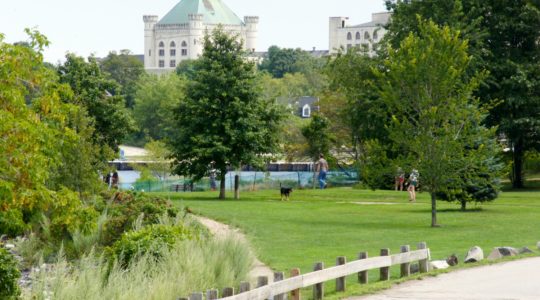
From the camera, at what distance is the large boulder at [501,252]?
24.9m

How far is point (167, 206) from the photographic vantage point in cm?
2973

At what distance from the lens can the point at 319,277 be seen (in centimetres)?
1886

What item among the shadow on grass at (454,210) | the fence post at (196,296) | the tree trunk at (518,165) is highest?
the tree trunk at (518,165)

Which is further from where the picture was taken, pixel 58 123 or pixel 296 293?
pixel 58 123

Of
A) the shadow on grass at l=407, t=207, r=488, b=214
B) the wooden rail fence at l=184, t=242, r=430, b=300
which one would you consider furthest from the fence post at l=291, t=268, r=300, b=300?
the shadow on grass at l=407, t=207, r=488, b=214

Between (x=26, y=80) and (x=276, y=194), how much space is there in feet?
92.9

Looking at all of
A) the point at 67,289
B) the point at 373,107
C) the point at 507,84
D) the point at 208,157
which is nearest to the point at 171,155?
the point at 208,157

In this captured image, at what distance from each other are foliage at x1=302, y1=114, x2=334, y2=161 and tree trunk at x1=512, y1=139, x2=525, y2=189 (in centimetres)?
1200

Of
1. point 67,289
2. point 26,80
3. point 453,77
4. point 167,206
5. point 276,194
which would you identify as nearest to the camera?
point 67,289

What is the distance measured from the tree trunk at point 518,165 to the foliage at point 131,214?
112 feet

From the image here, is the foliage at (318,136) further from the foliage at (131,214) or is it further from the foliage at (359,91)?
the foliage at (131,214)

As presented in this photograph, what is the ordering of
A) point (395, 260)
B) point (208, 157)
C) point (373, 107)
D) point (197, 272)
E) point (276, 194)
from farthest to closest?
1. point (373, 107)
2. point (276, 194)
3. point (208, 157)
4. point (395, 260)
5. point (197, 272)

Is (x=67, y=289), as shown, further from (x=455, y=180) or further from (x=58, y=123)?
(x=455, y=180)

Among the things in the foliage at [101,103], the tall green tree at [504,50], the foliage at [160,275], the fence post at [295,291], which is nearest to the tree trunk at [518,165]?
the tall green tree at [504,50]
